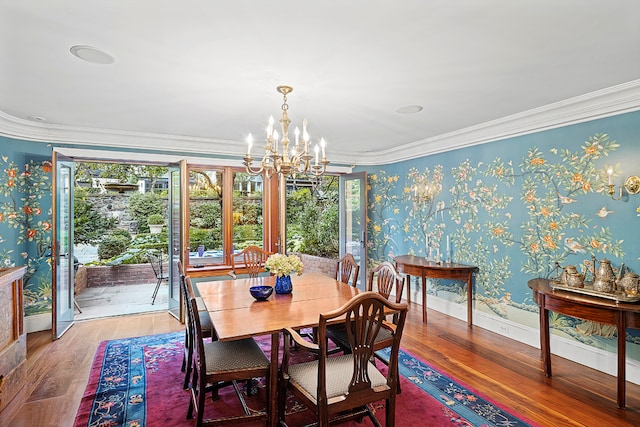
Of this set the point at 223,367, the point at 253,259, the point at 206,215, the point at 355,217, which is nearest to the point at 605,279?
the point at 223,367

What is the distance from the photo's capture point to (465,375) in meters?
2.95

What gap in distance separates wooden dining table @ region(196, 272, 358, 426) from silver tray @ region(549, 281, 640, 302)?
5.45 feet

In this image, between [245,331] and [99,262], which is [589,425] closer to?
[245,331]

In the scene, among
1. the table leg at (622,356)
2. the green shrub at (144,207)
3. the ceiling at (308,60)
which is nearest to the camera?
the ceiling at (308,60)

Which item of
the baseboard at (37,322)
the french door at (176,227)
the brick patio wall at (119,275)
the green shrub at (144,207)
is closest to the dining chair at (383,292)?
the french door at (176,227)

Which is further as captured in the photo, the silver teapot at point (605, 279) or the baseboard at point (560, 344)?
the baseboard at point (560, 344)

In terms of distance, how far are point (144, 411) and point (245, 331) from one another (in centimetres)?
107

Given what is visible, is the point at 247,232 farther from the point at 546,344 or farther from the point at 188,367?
the point at 546,344

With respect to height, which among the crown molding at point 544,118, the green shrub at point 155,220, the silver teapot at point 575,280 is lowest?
the silver teapot at point 575,280

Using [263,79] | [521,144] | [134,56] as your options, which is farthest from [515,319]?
[134,56]

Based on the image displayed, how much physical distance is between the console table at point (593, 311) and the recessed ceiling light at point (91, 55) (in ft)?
11.9

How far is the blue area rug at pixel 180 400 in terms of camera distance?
7.61 feet

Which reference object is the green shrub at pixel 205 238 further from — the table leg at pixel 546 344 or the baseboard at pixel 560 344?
the table leg at pixel 546 344

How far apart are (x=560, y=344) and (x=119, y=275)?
23.5 ft
